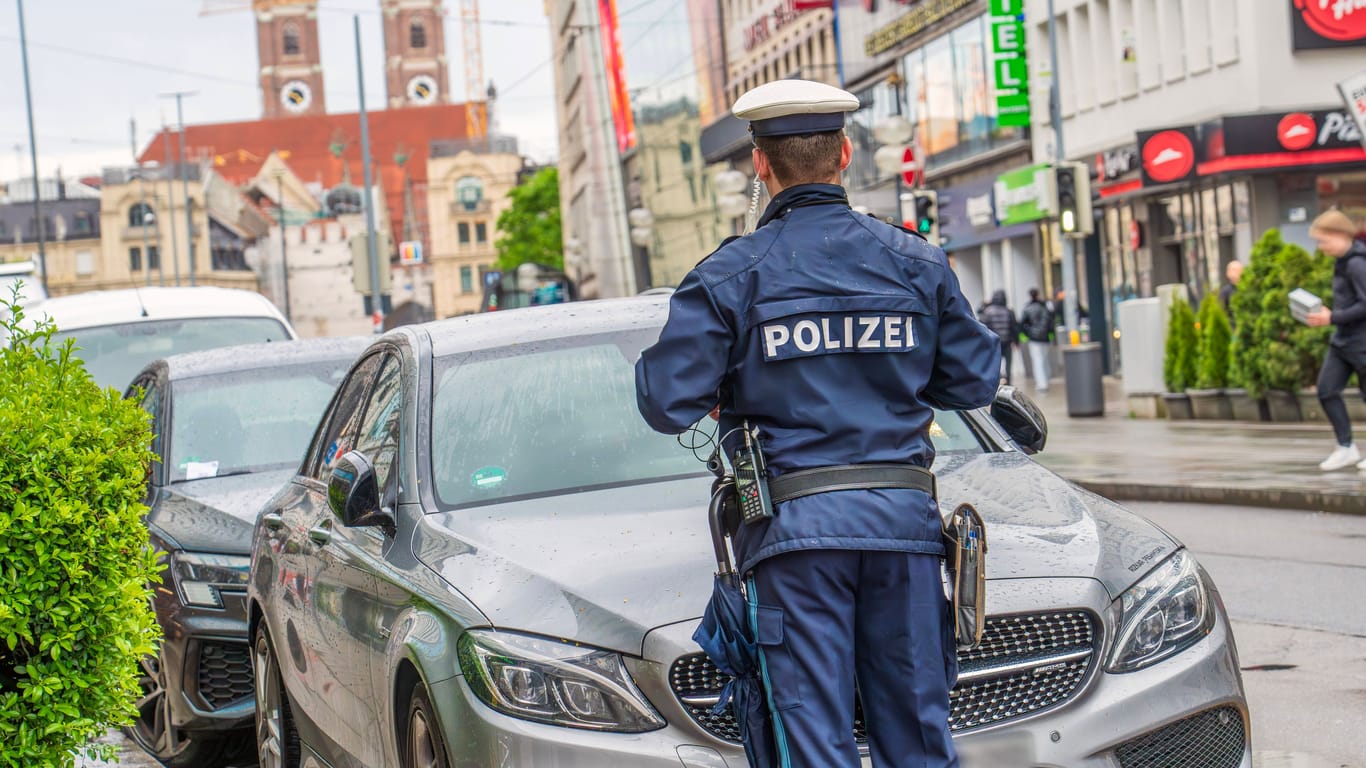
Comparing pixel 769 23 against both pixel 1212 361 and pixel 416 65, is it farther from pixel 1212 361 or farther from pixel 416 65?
pixel 416 65

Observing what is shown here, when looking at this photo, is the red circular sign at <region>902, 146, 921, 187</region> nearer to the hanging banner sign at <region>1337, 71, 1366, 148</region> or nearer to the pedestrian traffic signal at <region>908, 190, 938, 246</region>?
the pedestrian traffic signal at <region>908, 190, 938, 246</region>

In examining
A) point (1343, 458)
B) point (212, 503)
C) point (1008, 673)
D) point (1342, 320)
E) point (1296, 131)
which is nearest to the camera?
point (1008, 673)

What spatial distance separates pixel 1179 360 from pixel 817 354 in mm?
19503

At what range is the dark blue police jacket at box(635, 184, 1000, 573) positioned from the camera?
3.77 meters

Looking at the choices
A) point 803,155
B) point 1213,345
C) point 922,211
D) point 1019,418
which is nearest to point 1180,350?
point 1213,345

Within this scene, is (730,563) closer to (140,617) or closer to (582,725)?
(582,725)

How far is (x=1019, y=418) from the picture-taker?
567cm

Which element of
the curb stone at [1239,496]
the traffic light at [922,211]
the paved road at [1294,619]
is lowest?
the paved road at [1294,619]

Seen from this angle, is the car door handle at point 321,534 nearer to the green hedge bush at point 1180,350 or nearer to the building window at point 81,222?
the green hedge bush at point 1180,350

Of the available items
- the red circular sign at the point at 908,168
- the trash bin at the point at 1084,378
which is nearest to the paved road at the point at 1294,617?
the trash bin at the point at 1084,378

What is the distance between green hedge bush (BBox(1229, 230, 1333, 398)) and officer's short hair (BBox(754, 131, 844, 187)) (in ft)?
53.0

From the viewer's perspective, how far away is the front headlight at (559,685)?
4039 millimetres

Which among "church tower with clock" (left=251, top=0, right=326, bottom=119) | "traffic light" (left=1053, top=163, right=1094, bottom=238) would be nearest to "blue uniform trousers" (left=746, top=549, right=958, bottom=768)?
"traffic light" (left=1053, top=163, right=1094, bottom=238)

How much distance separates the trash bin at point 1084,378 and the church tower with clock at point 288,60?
163m
